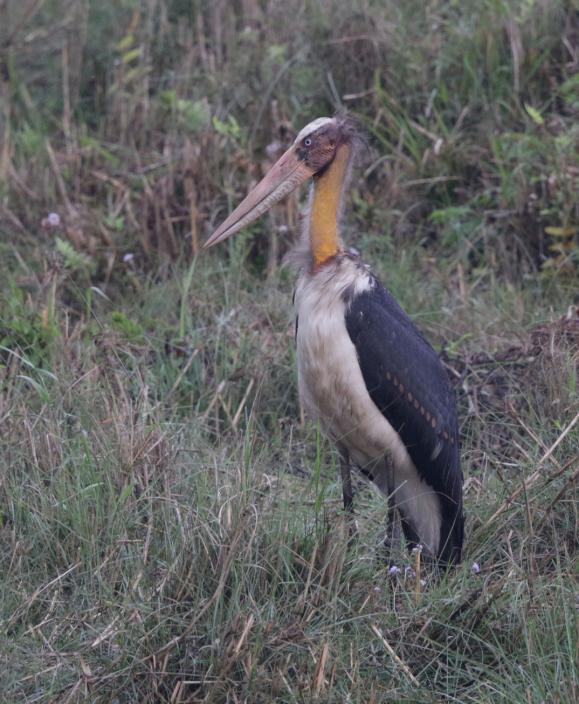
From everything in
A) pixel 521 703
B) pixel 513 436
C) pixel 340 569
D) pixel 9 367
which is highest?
pixel 9 367

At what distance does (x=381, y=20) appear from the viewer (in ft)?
20.8

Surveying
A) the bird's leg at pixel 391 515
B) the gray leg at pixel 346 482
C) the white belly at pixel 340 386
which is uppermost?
the white belly at pixel 340 386

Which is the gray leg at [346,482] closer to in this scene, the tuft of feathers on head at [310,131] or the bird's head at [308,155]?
the tuft of feathers on head at [310,131]

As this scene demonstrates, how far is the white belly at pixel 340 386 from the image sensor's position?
381 centimetres

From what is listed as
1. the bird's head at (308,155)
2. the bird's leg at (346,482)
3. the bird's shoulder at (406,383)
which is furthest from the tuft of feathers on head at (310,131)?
the bird's leg at (346,482)

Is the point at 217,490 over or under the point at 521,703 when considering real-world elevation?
over

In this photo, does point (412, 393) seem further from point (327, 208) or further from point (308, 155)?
point (308, 155)

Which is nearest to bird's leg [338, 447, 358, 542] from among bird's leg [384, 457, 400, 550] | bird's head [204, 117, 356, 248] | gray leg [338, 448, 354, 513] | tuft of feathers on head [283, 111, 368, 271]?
gray leg [338, 448, 354, 513]

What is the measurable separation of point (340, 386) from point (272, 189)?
2.50 feet

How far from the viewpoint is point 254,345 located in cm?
488

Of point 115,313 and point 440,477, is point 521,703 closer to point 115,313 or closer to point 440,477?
point 440,477

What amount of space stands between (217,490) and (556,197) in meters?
2.51

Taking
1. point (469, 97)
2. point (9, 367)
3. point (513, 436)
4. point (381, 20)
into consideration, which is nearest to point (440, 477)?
point (513, 436)

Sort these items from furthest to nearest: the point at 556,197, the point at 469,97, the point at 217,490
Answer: the point at 469,97 < the point at 556,197 < the point at 217,490
